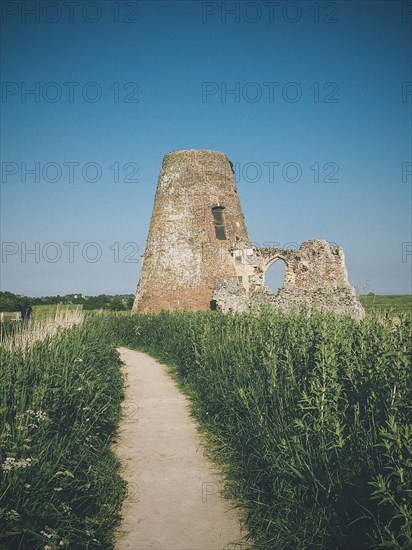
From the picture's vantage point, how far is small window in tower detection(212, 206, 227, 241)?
22266mm

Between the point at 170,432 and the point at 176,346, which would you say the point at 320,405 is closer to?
the point at 170,432

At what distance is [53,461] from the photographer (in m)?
4.02

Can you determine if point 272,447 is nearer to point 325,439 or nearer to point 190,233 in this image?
point 325,439

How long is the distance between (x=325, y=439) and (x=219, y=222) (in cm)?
1935

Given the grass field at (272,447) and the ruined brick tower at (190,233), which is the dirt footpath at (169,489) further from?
the ruined brick tower at (190,233)

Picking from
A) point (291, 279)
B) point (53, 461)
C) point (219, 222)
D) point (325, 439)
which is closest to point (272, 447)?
point (325, 439)

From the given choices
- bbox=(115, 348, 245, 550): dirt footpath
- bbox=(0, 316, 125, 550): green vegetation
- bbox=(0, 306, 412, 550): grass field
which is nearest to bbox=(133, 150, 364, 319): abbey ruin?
bbox=(115, 348, 245, 550): dirt footpath

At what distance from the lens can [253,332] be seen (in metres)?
8.12

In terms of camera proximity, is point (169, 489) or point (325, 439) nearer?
point (325, 439)

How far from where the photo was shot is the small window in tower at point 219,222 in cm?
2227

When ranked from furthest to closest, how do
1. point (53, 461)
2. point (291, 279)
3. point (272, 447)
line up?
point (291, 279)
point (272, 447)
point (53, 461)

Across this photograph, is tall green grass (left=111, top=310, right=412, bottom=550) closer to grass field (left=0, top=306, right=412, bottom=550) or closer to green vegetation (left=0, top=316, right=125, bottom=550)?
grass field (left=0, top=306, right=412, bottom=550)

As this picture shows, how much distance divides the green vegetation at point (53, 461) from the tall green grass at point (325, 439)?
1524 mm

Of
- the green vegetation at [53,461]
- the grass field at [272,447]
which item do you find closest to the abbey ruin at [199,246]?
the grass field at [272,447]
